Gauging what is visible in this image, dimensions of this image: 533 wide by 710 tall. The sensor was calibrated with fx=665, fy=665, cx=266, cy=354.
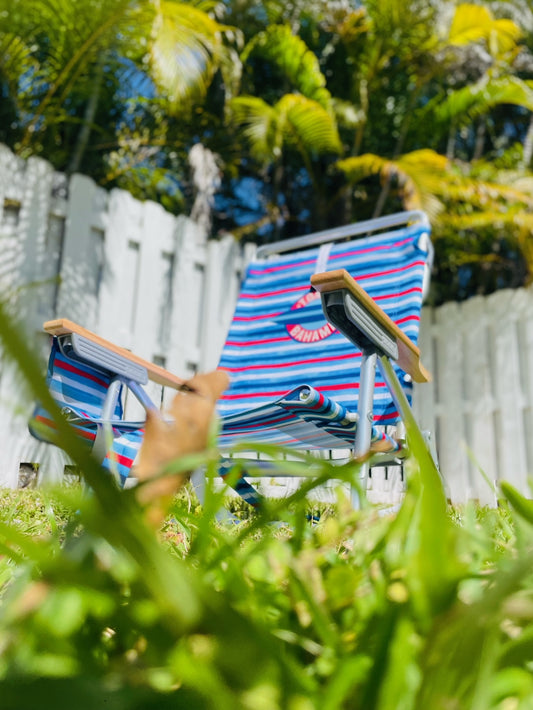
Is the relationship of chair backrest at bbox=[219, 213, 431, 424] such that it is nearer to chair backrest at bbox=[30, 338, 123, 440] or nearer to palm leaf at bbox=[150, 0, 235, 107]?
chair backrest at bbox=[30, 338, 123, 440]

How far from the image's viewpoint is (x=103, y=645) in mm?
263

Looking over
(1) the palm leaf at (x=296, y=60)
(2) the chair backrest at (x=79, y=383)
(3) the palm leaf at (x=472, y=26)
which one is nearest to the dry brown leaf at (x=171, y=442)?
(2) the chair backrest at (x=79, y=383)

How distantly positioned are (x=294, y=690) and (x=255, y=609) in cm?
7

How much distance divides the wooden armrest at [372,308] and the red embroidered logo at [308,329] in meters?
Result: 0.72

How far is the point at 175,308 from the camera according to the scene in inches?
167

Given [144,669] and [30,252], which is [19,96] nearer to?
[30,252]

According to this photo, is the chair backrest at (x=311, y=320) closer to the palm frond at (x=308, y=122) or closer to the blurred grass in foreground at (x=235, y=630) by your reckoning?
the blurred grass in foreground at (x=235, y=630)

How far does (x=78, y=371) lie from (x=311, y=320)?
0.94 metres

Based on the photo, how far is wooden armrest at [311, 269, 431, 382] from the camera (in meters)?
1.48

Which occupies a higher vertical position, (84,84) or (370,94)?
(370,94)

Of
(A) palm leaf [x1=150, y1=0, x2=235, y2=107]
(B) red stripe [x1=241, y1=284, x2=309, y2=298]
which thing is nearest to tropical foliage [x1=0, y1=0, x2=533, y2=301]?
(A) palm leaf [x1=150, y1=0, x2=235, y2=107]

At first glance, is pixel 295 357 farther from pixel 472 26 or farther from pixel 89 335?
pixel 472 26

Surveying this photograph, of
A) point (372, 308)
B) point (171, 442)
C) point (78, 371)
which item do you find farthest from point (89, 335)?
point (171, 442)

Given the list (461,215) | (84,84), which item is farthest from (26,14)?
(461,215)
